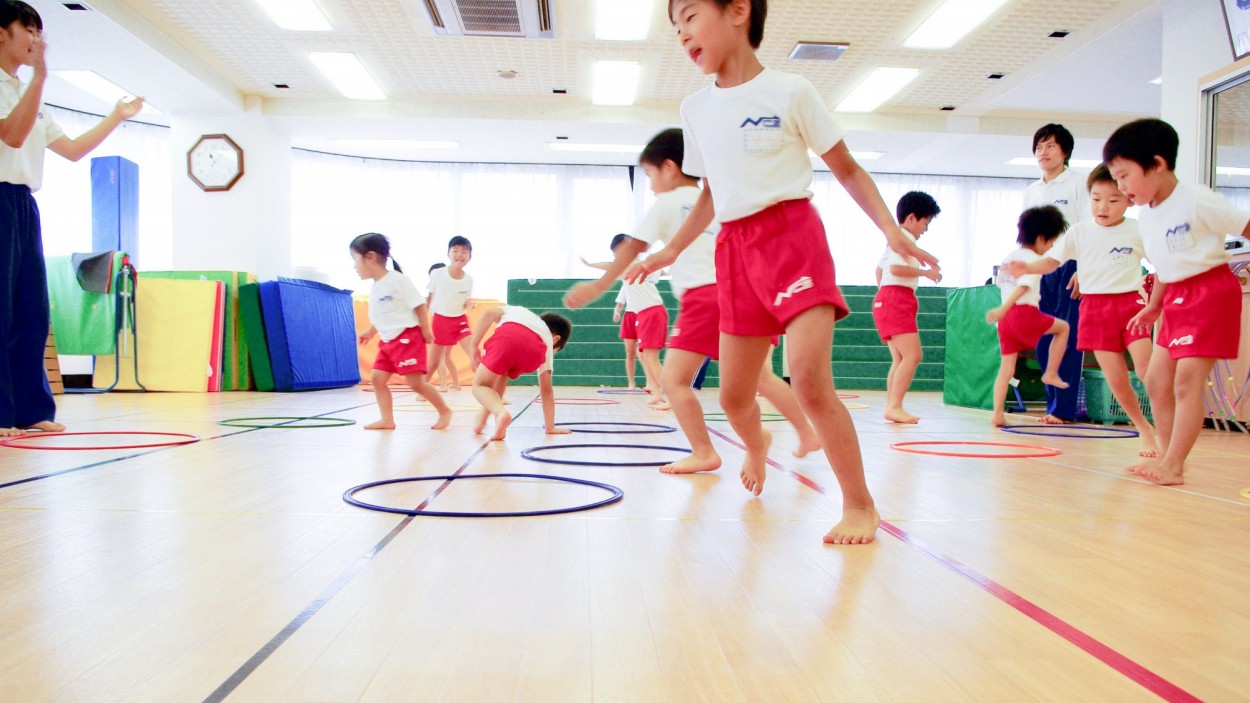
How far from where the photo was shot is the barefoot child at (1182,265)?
2.77 metres

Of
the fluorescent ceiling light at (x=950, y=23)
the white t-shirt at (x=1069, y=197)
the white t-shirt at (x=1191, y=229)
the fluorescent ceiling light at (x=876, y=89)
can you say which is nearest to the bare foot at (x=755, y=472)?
the white t-shirt at (x=1191, y=229)

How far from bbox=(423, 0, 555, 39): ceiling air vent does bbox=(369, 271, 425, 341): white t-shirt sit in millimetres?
3804


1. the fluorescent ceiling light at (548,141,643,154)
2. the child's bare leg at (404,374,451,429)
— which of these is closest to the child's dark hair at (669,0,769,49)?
the child's bare leg at (404,374,451,429)

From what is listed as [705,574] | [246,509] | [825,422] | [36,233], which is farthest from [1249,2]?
[36,233]

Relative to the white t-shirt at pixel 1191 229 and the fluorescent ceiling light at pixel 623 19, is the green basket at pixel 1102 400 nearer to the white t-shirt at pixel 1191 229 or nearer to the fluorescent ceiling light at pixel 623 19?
the white t-shirt at pixel 1191 229

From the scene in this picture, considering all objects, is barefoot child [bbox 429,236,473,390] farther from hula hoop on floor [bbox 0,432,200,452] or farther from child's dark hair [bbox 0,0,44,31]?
child's dark hair [bbox 0,0,44,31]

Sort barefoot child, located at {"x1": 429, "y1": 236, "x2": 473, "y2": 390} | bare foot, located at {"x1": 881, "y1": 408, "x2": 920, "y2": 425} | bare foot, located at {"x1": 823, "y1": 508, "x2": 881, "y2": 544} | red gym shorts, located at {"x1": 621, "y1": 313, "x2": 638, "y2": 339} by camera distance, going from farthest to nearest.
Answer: red gym shorts, located at {"x1": 621, "y1": 313, "x2": 638, "y2": 339} → barefoot child, located at {"x1": 429, "y1": 236, "x2": 473, "y2": 390} → bare foot, located at {"x1": 881, "y1": 408, "x2": 920, "y2": 425} → bare foot, located at {"x1": 823, "y1": 508, "x2": 881, "y2": 544}

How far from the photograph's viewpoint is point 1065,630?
1248 millimetres

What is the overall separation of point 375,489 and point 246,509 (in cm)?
45

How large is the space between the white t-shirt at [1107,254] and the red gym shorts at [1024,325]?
4.53 feet

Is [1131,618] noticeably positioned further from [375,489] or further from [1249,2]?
[1249,2]

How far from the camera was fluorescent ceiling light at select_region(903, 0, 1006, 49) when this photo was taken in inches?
298

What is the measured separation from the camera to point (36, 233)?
3.88 metres

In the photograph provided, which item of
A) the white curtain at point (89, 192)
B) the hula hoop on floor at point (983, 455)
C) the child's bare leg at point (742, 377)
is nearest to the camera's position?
the child's bare leg at point (742, 377)
